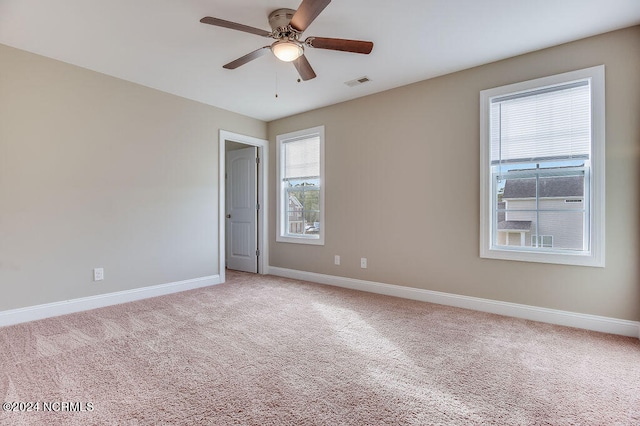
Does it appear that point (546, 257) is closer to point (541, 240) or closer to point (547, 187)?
point (541, 240)

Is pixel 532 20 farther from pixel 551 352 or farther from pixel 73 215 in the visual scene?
pixel 73 215

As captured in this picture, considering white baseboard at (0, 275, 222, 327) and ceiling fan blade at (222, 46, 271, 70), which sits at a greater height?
ceiling fan blade at (222, 46, 271, 70)

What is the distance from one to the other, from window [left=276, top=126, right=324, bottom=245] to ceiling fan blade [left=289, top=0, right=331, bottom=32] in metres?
2.53

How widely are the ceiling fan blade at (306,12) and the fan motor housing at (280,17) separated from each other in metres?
0.32

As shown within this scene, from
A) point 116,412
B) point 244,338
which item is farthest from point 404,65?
point 116,412

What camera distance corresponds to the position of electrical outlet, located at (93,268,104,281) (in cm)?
340

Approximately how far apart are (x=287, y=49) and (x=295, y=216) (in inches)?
120

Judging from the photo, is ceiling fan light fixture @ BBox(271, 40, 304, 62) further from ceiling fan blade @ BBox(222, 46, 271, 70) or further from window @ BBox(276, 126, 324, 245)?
window @ BBox(276, 126, 324, 245)

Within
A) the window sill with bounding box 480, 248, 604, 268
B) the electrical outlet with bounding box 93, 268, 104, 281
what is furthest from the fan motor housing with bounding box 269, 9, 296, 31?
the electrical outlet with bounding box 93, 268, 104, 281

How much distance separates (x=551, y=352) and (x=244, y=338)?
93.8 inches

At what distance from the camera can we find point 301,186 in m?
4.95

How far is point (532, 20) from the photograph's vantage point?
2.49 metres

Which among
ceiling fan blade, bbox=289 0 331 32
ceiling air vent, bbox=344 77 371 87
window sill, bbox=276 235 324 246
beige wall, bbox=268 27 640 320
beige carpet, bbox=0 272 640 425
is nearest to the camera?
beige carpet, bbox=0 272 640 425

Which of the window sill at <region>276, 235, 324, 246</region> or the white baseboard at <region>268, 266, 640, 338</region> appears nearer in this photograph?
the white baseboard at <region>268, 266, 640, 338</region>
